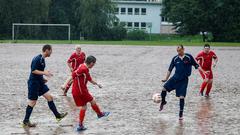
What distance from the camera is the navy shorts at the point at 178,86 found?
14.6 metres

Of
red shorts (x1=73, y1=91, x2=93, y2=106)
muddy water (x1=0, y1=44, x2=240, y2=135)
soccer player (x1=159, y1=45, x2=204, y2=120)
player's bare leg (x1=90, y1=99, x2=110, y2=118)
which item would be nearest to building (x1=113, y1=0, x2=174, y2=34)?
muddy water (x1=0, y1=44, x2=240, y2=135)

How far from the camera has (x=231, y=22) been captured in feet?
290

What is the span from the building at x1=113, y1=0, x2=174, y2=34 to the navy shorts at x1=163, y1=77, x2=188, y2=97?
11478 centimetres

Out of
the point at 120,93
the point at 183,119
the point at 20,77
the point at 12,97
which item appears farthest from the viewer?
the point at 20,77

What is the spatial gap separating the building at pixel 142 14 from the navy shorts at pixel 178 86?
377 feet

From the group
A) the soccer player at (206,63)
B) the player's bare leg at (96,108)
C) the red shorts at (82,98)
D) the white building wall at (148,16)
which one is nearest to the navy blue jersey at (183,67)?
the player's bare leg at (96,108)

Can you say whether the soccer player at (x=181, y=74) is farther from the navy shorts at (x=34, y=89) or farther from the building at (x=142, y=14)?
the building at (x=142, y=14)

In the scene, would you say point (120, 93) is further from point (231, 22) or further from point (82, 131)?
point (231, 22)

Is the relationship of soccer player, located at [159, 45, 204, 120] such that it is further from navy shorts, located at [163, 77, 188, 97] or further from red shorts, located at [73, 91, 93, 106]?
red shorts, located at [73, 91, 93, 106]

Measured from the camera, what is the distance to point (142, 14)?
13100 cm

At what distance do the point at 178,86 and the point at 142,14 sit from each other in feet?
384

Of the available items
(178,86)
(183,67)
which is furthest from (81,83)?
(183,67)

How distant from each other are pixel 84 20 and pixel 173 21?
46.7 feet

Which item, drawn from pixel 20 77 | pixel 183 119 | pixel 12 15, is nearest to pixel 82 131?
pixel 183 119
